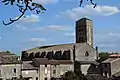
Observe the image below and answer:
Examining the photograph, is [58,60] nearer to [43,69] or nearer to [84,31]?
[43,69]

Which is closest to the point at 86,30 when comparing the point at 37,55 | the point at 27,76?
the point at 37,55

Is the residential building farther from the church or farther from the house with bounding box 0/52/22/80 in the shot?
the house with bounding box 0/52/22/80

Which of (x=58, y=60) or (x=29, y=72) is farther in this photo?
(x=58, y=60)

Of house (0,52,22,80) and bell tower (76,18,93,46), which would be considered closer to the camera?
house (0,52,22,80)

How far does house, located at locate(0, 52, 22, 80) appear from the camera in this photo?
148 ft

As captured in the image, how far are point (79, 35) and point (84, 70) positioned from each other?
90.5 ft

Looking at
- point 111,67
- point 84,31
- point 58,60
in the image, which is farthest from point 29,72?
point 84,31

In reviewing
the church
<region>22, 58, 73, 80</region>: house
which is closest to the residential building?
the church

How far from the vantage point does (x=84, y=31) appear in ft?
292

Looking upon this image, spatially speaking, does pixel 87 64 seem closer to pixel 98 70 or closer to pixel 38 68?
pixel 98 70

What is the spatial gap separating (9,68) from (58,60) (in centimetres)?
1760

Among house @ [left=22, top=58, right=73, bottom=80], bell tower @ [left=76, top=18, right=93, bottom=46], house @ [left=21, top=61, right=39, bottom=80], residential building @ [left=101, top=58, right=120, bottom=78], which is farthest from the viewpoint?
bell tower @ [left=76, top=18, right=93, bottom=46]

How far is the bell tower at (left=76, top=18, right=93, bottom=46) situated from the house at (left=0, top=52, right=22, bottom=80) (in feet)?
139

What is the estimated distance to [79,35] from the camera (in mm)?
89500
